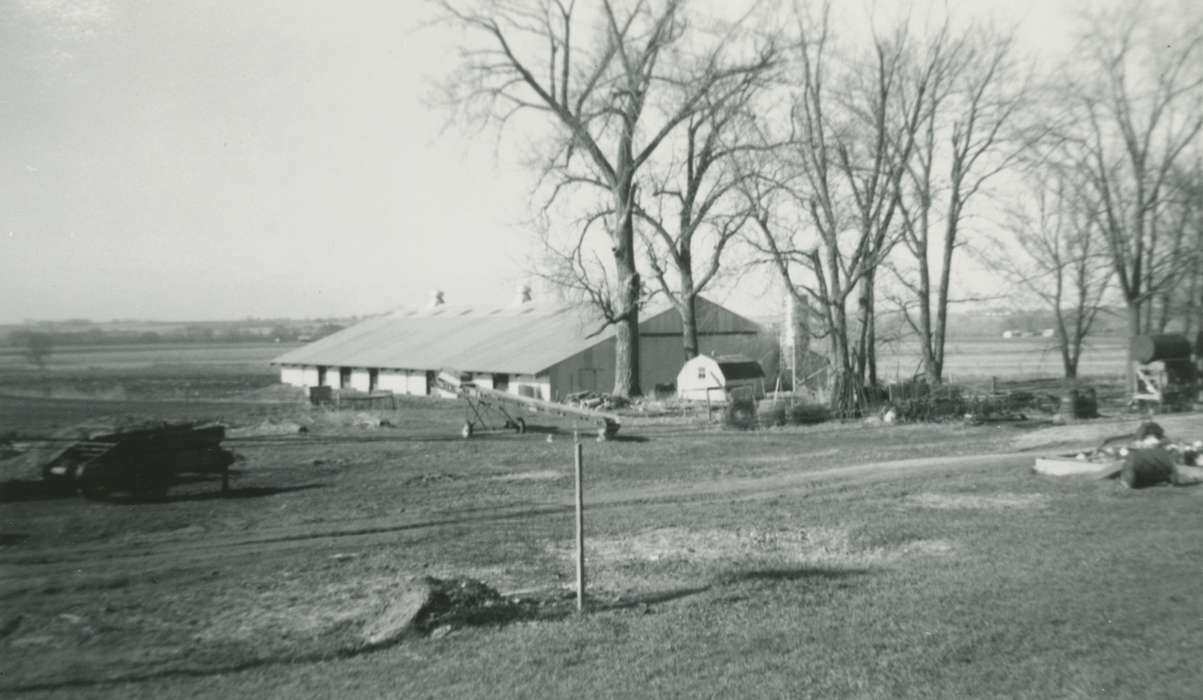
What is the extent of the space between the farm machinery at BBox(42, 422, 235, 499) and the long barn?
82.0 feet

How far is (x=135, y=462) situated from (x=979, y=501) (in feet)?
49.3

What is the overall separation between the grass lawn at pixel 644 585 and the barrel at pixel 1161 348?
623 inches

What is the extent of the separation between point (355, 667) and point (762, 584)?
4.44 m

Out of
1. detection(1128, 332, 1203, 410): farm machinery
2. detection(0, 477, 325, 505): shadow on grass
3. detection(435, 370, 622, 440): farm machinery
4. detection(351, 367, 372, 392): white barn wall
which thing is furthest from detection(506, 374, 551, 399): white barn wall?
detection(0, 477, 325, 505): shadow on grass

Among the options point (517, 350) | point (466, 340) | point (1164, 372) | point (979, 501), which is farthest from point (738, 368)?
Result: point (979, 501)

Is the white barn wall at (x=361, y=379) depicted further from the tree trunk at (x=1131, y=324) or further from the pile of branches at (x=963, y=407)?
the tree trunk at (x=1131, y=324)

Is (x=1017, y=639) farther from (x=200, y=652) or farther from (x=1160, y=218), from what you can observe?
(x=1160, y=218)

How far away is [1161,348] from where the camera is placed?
3275 cm

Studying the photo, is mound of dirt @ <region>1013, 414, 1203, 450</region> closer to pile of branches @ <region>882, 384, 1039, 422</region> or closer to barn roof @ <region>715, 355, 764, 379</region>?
pile of branches @ <region>882, 384, 1039, 422</region>

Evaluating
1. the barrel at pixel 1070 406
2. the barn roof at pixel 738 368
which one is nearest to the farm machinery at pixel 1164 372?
the barrel at pixel 1070 406

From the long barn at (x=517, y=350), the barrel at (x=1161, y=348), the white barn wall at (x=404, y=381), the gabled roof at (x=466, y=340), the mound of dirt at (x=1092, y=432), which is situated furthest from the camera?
the white barn wall at (x=404, y=381)

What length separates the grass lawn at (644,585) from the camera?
7.70 metres

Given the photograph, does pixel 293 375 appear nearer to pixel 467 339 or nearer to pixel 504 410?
pixel 467 339

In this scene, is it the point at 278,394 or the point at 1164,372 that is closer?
the point at 1164,372
